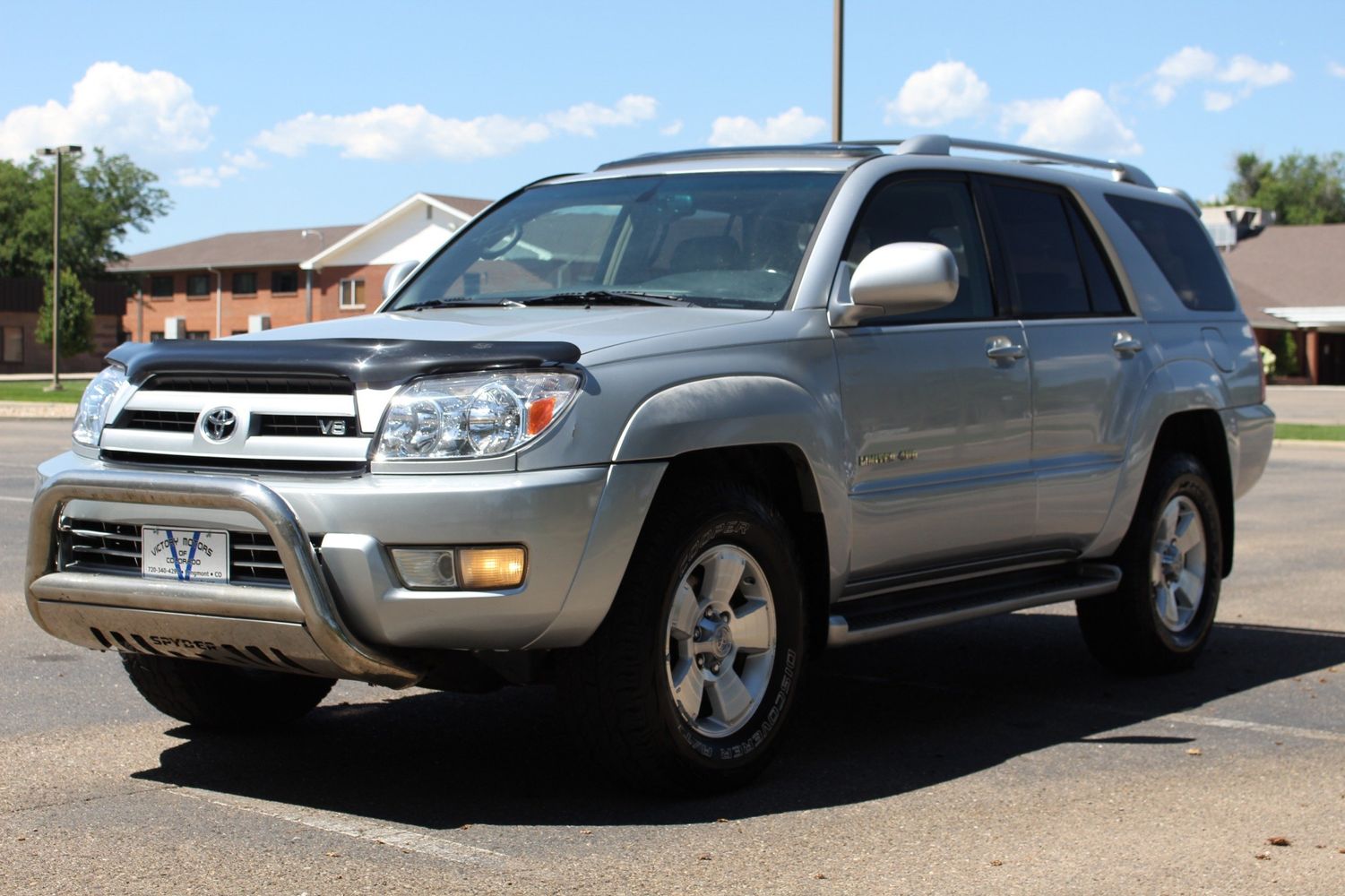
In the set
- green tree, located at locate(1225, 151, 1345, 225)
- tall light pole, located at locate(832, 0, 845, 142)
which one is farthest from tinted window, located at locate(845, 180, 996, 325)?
green tree, located at locate(1225, 151, 1345, 225)

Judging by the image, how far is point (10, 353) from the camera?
76188mm

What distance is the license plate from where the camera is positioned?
4.75 m

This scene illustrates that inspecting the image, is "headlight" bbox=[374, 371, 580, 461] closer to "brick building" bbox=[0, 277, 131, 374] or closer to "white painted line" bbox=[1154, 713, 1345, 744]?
"white painted line" bbox=[1154, 713, 1345, 744]

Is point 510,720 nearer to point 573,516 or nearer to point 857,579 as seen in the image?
point 857,579

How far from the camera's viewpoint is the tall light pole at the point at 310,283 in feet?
248

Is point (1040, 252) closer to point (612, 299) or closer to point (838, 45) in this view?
point (612, 299)

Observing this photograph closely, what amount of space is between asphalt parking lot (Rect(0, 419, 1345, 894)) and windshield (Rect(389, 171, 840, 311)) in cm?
156

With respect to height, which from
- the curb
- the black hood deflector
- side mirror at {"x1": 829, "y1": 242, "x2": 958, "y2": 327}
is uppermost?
side mirror at {"x1": 829, "y1": 242, "x2": 958, "y2": 327}

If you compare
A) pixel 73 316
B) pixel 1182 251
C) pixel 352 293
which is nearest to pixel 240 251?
pixel 352 293

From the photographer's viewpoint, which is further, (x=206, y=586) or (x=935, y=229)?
(x=935, y=229)

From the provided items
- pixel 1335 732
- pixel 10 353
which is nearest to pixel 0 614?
pixel 1335 732

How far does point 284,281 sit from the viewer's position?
80.8m

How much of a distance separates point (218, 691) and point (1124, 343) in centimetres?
378

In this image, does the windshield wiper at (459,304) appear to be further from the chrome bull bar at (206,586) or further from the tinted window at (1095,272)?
the tinted window at (1095,272)
